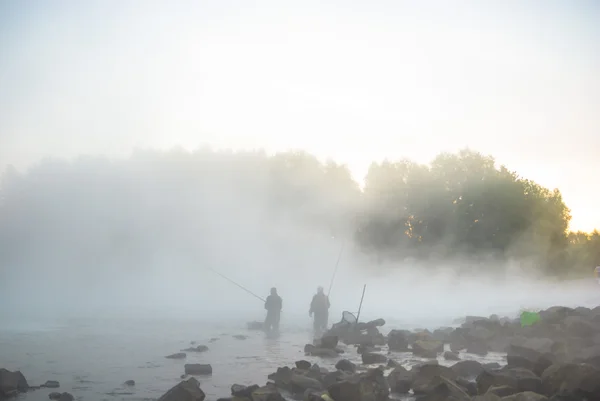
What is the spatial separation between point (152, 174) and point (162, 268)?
1191 cm

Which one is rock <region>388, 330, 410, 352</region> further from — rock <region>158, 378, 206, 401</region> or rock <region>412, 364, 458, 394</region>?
rock <region>158, 378, 206, 401</region>

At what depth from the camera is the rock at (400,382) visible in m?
12.9

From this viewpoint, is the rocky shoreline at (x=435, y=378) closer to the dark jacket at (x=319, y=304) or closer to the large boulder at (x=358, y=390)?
the large boulder at (x=358, y=390)

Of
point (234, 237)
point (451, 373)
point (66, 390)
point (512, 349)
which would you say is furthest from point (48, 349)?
point (234, 237)

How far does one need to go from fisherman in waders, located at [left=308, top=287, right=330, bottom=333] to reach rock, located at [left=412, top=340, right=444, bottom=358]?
7582mm

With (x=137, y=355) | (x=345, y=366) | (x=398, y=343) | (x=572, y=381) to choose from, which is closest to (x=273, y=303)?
(x=398, y=343)

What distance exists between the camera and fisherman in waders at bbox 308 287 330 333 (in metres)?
26.4

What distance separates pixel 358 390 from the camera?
11.1 metres

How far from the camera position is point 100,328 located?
28.4 meters

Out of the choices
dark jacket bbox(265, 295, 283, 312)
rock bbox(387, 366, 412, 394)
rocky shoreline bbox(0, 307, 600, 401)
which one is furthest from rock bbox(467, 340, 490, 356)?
dark jacket bbox(265, 295, 283, 312)

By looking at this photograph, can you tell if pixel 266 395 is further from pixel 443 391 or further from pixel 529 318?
pixel 529 318

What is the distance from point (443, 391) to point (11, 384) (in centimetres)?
1056

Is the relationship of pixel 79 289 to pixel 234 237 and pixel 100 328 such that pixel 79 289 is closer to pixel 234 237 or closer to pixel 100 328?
pixel 234 237

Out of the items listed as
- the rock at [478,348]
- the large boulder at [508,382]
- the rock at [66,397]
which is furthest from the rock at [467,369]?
the rock at [66,397]
